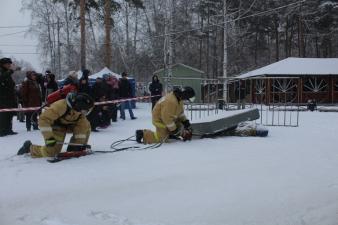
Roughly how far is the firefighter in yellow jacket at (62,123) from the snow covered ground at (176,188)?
29 cm

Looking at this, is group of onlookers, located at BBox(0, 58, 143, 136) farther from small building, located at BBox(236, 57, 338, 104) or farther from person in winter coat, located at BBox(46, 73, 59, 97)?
small building, located at BBox(236, 57, 338, 104)

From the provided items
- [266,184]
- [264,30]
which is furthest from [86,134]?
[264,30]

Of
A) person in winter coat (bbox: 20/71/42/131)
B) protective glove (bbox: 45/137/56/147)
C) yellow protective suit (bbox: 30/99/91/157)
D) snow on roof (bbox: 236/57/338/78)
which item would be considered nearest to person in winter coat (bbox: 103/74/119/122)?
person in winter coat (bbox: 20/71/42/131)

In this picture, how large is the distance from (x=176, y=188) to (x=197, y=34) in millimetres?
43988

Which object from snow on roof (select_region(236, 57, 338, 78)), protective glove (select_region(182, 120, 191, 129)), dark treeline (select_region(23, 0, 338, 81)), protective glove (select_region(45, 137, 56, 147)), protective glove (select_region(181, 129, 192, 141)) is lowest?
protective glove (select_region(181, 129, 192, 141))

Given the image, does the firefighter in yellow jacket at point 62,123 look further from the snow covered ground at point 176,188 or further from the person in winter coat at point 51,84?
the person in winter coat at point 51,84

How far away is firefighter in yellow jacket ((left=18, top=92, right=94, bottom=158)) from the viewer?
24.7 ft

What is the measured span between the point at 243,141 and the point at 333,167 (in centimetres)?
278

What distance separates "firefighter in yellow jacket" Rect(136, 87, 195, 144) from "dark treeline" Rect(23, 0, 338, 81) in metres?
31.5

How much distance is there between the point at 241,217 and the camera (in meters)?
4.96

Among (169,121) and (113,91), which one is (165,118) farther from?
(113,91)

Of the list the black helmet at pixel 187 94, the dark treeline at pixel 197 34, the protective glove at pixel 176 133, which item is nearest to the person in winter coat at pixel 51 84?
the protective glove at pixel 176 133

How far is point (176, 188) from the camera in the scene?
5895 mm

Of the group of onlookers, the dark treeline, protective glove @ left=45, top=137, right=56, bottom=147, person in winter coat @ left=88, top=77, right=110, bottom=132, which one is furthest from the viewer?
the dark treeline
